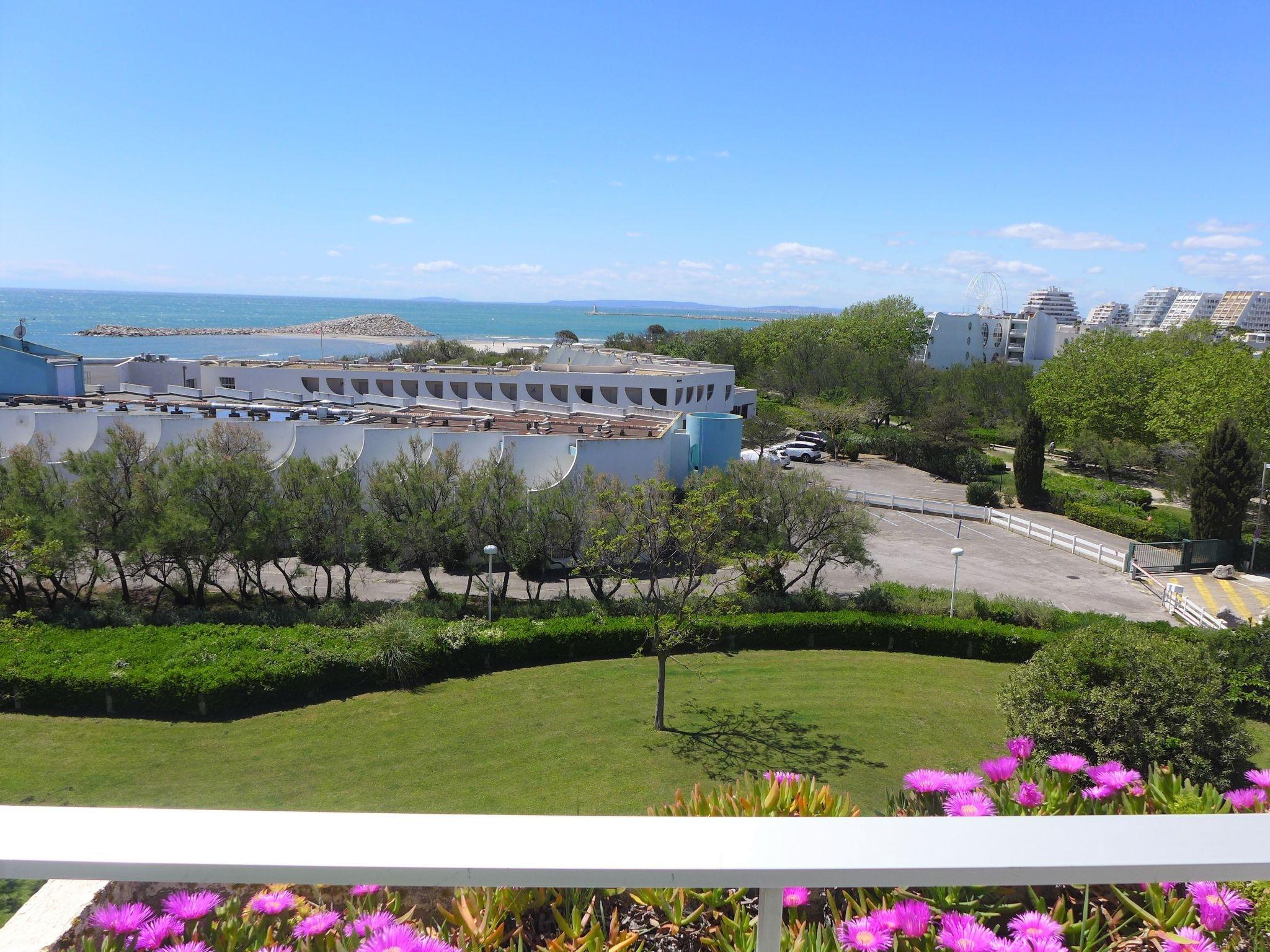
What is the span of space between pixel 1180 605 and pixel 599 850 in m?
28.2

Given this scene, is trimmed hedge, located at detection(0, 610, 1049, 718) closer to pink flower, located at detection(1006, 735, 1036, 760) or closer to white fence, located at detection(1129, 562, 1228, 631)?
white fence, located at detection(1129, 562, 1228, 631)

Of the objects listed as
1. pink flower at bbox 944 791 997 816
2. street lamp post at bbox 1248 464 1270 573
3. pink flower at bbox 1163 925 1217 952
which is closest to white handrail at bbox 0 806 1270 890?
pink flower at bbox 1163 925 1217 952

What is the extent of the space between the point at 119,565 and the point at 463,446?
35.7ft

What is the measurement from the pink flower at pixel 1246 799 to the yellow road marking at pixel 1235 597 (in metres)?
25.6

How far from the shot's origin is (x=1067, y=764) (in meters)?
4.10

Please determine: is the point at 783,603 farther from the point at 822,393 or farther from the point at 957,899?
the point at 822,393

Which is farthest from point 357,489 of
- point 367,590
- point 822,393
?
point 822,393

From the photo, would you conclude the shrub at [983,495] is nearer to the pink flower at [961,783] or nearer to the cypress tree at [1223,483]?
the cypress tree at [1223,483]

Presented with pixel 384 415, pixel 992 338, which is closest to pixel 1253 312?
pixel 992 338

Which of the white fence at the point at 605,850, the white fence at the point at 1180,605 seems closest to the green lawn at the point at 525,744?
the white fence at the point at 1180,605

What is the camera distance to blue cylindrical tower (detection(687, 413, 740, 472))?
32.4m

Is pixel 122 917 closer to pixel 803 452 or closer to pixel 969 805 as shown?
pixel 969 805

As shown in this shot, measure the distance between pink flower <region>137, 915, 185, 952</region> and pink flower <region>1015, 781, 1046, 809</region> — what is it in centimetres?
A: 342

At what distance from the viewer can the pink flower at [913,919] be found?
97.1 inches
